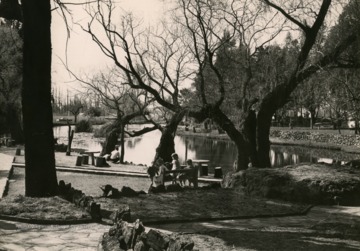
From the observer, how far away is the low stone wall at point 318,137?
4953cm

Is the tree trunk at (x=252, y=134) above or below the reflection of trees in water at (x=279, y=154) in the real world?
above

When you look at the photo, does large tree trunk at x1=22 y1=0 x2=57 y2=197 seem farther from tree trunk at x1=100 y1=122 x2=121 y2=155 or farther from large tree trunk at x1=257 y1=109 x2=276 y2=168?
tree trunk at x1=100 y1=122 x2=121 y2=155

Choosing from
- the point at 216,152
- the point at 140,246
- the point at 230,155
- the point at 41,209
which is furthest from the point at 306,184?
the point at 216,152

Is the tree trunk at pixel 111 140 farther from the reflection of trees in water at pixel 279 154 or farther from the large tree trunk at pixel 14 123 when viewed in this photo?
the large tree trunk at pixel 14 123

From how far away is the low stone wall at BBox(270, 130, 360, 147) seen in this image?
4953 cm

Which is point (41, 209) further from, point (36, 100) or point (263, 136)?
point (263, 136)

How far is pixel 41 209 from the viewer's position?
10.2m

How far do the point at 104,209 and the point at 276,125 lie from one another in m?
68.2

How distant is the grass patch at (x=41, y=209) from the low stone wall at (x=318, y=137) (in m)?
42.3

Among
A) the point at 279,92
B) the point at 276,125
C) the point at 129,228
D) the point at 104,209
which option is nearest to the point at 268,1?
the point at 279,92

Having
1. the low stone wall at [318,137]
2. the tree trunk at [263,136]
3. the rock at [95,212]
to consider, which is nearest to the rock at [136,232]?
the rock at [95,212]

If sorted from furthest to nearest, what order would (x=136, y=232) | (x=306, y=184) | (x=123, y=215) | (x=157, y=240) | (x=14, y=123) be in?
1. (x=14, y=123)
2. (x=306, y=184)
3. (x=123, y=215)
4. (x=136, y=232)
5. (x=157, y=240)

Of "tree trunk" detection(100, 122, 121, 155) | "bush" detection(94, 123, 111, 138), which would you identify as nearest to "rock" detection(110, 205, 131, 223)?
"tree trunk" detection(100, 122, 121, 155)

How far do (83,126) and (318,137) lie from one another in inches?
1548
